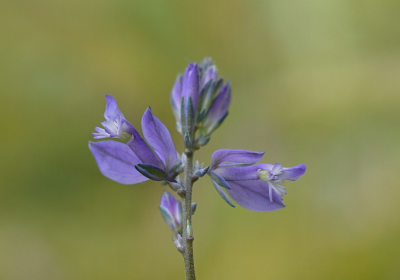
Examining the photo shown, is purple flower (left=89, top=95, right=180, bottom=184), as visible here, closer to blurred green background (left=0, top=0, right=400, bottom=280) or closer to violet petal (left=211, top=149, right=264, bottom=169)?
violet petal (left=211, top=149, right=264, bottom=169)

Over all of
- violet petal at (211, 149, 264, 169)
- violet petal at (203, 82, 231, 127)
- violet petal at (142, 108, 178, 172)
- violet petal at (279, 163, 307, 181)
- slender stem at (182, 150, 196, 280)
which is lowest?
slender stem at (182, 150, 196, 280)

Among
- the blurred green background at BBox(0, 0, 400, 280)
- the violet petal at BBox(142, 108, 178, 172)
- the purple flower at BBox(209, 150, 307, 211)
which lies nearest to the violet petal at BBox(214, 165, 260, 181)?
the purple flower at BBox(209, 150, 307, 211)

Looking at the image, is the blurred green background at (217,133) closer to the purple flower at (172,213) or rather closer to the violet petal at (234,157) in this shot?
the purple flower at (172,213)

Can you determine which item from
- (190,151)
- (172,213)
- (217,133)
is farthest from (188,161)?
(217,133)

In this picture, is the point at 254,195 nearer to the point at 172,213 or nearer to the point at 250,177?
the point at 250,177

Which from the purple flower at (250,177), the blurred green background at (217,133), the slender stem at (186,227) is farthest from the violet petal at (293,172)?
the blurred green background at (217,133)

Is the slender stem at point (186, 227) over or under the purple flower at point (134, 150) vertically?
under

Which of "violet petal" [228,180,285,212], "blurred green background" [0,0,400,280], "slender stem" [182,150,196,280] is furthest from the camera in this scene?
"blurred green background" [0,0,400,280]

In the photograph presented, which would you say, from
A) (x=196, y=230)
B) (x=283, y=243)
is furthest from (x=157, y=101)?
(x=283, y=243)
